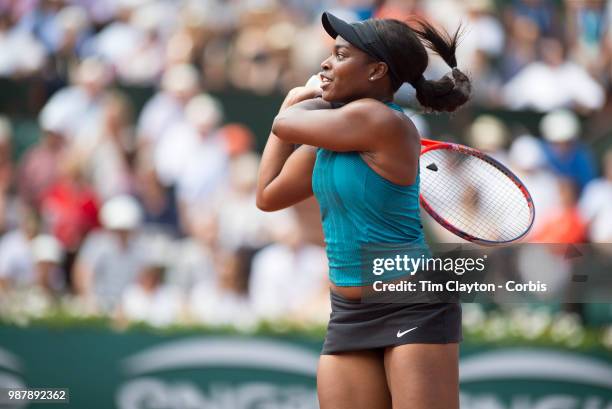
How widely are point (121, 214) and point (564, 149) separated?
3.59m

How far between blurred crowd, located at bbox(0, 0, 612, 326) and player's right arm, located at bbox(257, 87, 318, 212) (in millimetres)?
3732

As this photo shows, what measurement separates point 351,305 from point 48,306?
4405mm

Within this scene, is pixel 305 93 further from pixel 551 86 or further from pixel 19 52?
pixel 19 52

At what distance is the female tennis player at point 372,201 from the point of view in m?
3.30

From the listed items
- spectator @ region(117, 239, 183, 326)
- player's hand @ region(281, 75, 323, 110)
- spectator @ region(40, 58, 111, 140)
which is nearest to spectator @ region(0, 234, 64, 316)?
spectator @ region(117, 239, 183, 326)

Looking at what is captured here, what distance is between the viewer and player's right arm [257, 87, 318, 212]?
3578 mm

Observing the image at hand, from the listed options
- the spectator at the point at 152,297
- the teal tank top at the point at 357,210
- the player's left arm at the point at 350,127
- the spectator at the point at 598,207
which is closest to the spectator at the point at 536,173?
the spectator at the point at 598,207

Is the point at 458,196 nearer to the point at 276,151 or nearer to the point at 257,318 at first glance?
the point at 276,151

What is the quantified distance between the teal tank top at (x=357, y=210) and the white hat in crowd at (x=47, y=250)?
474cm

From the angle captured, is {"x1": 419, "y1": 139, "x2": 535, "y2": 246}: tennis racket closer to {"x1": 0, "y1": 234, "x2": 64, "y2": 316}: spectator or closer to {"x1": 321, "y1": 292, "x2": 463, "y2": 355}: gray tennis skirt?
{"x1": 321, "y1": 292, "x2": 463, "y2": 355}: gray tennis skirt

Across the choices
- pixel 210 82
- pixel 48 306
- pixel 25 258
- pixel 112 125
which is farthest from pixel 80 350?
pixel 210 82

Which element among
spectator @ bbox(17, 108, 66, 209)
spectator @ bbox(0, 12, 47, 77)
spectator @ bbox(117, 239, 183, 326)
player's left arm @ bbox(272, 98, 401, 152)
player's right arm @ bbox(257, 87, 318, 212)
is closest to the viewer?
player's left arm @ bbox(272, 98, 401, 152)

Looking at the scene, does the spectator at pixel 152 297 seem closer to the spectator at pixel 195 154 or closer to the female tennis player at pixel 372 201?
the spectator at pixel 195 154

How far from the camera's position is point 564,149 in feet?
26.9
